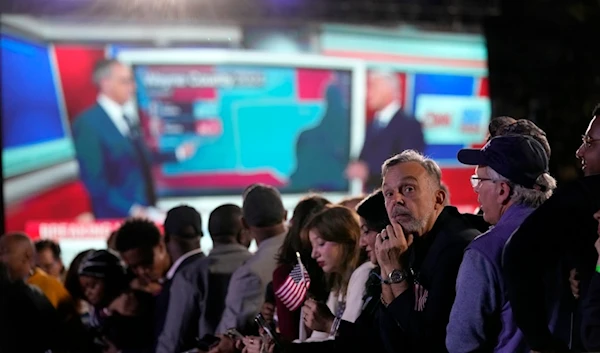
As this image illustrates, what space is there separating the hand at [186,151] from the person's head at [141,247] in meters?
2.88

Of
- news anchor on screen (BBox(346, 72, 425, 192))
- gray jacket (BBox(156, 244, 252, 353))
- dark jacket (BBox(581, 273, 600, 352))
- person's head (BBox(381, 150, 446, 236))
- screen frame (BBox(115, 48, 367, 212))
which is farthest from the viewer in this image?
news anchor on screen (BBox(346, 72, 425, 192))

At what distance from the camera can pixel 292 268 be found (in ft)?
13.4

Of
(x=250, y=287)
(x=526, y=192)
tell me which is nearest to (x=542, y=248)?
(x=526, y=192)

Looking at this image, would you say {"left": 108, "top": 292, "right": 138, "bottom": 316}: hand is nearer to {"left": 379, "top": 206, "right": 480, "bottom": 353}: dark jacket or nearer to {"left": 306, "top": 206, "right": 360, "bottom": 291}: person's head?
{"left": 306, "top": 206, "right": 360, "bottom": 291}: person's head

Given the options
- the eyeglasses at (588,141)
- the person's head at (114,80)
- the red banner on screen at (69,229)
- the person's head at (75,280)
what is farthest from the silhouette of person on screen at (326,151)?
the eyeglasses at (588,141)

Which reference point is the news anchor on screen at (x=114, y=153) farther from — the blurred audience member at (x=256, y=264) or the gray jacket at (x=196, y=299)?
the blurred audience member at (x=256, y=264)

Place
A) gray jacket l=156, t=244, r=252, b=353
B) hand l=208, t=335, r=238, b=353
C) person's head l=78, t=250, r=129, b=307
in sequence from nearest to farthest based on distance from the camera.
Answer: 1. hand l=208, t=335, r=238, b=353
2. gray jacket l=156, t=244, r=252, b=353
3. person's head l=78, t=250, r=129, b=307

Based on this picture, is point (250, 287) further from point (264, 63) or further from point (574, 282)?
point (264, 63)

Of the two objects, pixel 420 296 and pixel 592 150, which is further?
pixel 420 296

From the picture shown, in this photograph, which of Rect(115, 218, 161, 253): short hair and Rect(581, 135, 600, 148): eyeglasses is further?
Rect(115, 218, 161, 253): short hair

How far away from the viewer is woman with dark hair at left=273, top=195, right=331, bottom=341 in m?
4.11

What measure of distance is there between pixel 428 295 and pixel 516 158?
48 cm

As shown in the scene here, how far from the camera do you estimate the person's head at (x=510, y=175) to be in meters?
2.94

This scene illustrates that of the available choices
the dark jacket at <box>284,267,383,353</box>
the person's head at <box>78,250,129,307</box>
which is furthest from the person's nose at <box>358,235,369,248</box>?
the person's head at <box>78,250,129,307</box>
